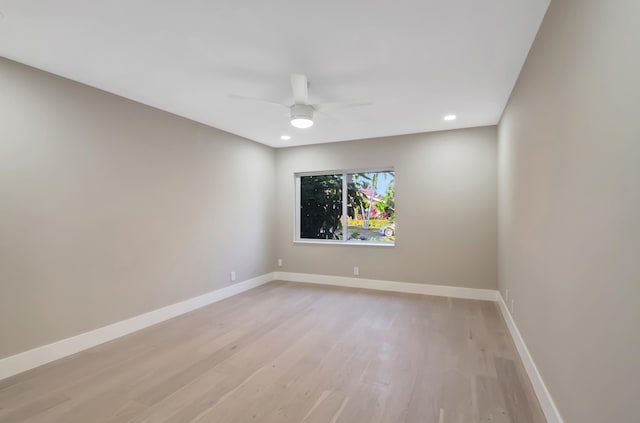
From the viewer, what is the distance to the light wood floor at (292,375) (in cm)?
196

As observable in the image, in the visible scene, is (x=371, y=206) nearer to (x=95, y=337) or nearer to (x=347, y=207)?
(x=347, y=207)

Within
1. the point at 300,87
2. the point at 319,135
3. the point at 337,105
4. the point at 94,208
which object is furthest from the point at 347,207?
the point at 94,208

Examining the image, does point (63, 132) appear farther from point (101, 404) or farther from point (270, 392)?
point (270, 392)

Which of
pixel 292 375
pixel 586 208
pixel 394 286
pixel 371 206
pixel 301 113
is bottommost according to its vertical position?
pixel 292 375

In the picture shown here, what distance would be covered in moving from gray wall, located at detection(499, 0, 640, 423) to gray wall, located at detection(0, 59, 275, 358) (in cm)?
368

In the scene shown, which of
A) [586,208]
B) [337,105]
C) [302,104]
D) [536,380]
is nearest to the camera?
[586,208]

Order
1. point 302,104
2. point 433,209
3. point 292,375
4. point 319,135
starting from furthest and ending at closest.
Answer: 1. point 319,135
2. point 433,209
3. point 302,104
4. point 292,375

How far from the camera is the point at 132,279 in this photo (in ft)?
10.8

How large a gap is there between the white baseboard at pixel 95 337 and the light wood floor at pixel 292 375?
0.09m

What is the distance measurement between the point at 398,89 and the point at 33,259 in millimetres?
3556

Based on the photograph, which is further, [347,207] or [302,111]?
[347,207]

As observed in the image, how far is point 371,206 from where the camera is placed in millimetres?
5250

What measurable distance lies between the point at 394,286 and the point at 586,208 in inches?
148

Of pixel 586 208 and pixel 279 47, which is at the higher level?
pixel 279 47
